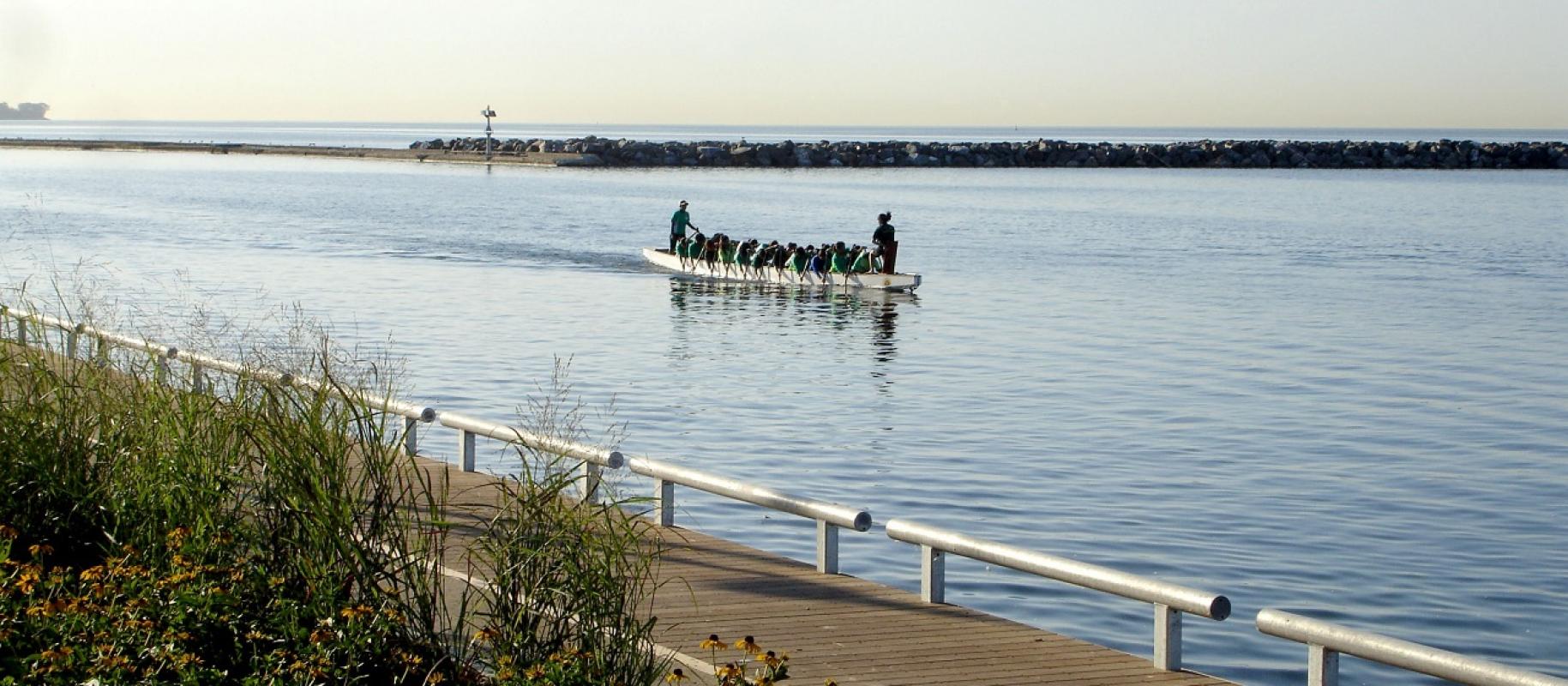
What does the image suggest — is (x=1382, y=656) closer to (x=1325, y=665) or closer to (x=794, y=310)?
(x=1325, y=665)

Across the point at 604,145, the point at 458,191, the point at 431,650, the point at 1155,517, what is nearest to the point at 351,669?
the point at 431,650

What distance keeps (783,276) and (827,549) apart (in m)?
30.9

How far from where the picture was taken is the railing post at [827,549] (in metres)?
10.7

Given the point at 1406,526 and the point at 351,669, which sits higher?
the point at 351,669

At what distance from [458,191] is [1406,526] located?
3117 inches

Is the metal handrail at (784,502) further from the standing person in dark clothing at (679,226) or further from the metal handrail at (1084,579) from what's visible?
the standing person in dark clothing at (679,226)

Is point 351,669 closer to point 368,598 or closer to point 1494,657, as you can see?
point 368,598

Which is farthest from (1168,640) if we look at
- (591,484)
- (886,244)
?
(886,244)

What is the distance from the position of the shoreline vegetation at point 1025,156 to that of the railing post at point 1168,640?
115 m

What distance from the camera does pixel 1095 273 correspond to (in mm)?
46562

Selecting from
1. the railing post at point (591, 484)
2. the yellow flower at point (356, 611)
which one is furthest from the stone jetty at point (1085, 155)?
the yellow flower at point (356, 611)

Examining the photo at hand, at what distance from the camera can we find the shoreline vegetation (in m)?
126

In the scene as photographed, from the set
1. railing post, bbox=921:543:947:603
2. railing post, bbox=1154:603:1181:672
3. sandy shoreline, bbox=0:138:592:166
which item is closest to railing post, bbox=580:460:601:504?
railing post, bbox=921:543:947:603

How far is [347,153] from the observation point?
137 meters
